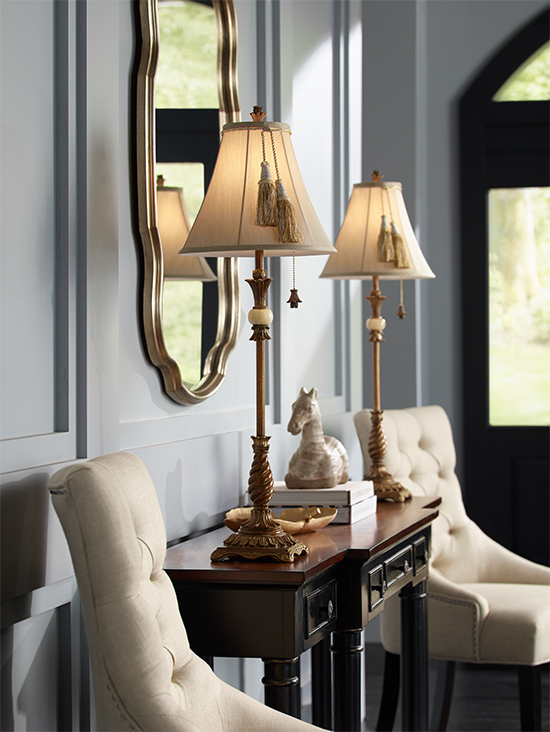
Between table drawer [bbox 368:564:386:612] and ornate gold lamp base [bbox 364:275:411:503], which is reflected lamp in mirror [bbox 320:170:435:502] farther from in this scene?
table drawer [bbox 368:564:386:612]

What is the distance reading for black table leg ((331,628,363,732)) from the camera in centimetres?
181

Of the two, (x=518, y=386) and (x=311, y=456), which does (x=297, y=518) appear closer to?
(x=311, y=456)

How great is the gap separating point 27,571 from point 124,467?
0.23m

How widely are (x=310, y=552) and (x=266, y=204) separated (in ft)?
2.22

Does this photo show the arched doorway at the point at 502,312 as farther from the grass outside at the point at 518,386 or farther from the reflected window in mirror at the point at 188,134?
the reflected window in mirror at the point at 188,134

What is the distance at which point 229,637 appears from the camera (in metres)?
1.58


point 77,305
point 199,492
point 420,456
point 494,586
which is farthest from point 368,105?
point 77,305

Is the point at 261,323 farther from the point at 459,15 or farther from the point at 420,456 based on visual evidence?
the point at 459,15

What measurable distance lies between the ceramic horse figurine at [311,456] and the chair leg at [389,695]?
43.4 inches

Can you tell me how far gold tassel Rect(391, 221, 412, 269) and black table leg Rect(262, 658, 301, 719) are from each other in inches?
50.6

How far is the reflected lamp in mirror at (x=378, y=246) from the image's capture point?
2484 mm

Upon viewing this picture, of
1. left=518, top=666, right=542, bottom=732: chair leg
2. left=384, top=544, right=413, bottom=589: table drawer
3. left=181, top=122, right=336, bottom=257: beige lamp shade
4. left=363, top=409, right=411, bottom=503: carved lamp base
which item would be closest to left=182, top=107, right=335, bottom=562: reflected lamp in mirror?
left=181, top=122, right=336, bottom=257: beige lamp shade

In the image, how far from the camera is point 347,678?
1.84 m

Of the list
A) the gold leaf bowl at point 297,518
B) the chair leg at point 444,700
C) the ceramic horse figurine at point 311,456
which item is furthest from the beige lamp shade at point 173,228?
the chair leg at point 444,700
